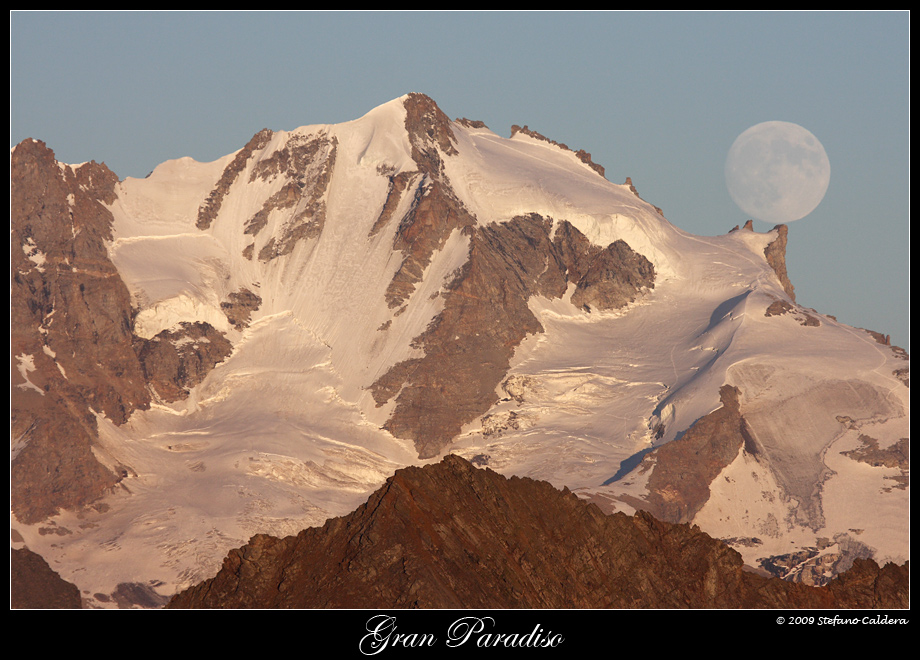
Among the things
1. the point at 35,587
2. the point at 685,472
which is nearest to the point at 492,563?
the point at 35,587

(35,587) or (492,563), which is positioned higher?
(492,563)

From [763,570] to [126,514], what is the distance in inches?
2993

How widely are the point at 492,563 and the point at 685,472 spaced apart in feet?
418

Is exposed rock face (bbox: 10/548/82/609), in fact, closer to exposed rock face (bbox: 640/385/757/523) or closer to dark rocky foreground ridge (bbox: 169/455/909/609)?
dark rocky foreground ridge (bbox: 169/455/909/609)

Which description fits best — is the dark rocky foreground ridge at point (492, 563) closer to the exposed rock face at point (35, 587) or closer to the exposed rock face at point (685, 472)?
the exposed rock face at point (35, 587)

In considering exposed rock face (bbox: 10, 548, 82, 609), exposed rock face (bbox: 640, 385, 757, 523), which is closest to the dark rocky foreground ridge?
exposed rock face (bbox: 10, 548, 82, 609)

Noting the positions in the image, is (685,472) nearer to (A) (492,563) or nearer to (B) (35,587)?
(B) (35,587)

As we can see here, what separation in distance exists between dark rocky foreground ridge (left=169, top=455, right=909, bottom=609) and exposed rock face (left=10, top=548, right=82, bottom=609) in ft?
151

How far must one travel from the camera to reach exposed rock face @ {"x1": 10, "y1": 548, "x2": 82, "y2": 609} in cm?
11456

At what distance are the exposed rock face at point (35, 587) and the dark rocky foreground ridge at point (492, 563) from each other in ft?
151

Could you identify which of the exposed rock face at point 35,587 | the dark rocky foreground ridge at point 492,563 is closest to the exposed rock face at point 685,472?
the exposed rock face at point 35,587

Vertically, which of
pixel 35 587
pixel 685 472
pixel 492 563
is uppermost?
Answer: pixel 492 563

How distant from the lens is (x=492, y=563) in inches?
2781

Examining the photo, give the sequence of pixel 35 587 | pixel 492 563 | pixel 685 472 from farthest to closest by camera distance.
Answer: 1. pixel 685 472
2. pixel 35 587
3. pixel 492 563
